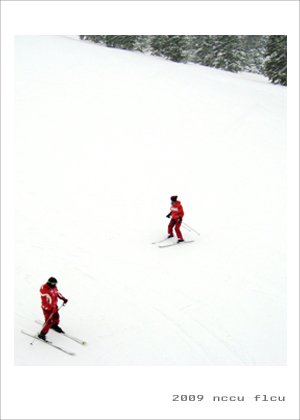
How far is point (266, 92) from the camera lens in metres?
27.4

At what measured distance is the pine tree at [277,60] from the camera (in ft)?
99.2

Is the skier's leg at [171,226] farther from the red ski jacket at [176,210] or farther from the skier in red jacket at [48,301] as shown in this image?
the skier in red jacket at [48,301]

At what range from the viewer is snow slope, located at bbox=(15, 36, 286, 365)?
8203 millimetres

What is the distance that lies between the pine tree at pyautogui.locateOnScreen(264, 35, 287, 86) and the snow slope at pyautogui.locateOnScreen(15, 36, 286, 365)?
458 cm

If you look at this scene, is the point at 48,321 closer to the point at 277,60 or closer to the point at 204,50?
the point at 277,60

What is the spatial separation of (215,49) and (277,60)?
33.3ft

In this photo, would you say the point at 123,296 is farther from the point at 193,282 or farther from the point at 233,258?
the point at 233,258

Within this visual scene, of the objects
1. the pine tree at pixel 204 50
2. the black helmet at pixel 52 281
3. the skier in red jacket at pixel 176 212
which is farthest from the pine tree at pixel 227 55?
the black helmet at pixel 52 281

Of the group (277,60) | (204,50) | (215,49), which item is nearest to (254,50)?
(204,50)

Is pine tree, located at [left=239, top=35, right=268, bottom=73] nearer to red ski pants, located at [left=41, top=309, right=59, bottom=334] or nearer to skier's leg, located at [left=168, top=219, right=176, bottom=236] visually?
skier's leg, located at [left=168, top=219, right=176, bottom=236]

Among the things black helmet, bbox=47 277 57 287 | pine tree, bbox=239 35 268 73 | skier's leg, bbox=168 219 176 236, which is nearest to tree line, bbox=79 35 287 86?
pine tree, bbox=239 35 268 73

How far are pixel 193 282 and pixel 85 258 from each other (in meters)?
3.19

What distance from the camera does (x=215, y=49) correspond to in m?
40.0

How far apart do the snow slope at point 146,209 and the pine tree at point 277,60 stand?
4580 millimetres
